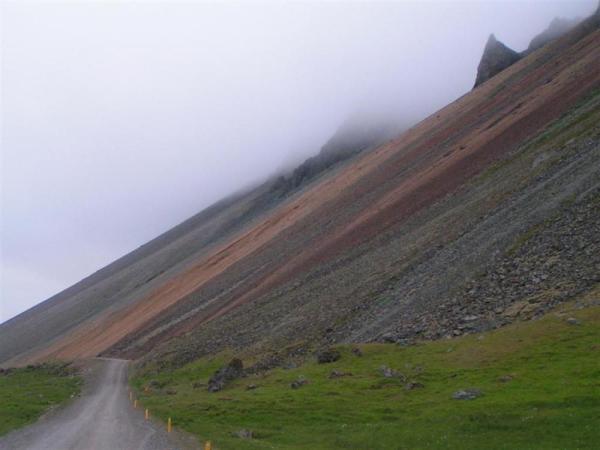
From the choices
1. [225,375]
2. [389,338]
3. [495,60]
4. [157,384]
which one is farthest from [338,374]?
[495,60]

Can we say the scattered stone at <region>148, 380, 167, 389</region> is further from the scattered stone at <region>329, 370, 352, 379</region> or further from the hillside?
the scattered stone at <region>329, 370, 352, 379</region>

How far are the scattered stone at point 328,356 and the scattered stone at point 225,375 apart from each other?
5748 millimetres

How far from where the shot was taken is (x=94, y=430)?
102ft

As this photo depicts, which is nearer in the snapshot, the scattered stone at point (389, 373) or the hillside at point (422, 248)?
the scattered stone at point (389, 373)

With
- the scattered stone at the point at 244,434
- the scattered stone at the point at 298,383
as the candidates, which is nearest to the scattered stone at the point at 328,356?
the scattered stone at the point at 298,383

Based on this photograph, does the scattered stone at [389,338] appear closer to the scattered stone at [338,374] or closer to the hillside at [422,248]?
the hillside at [422,248]

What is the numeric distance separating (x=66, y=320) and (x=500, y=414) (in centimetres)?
12258

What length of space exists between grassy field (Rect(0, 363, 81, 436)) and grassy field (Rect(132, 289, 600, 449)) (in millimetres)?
8530

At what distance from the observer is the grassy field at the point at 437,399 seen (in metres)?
Result: 20.6

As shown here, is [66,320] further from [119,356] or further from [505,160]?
[505,160]

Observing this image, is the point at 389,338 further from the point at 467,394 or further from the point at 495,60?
the point at 495,60

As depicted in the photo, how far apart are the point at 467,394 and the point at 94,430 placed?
60.1 feet

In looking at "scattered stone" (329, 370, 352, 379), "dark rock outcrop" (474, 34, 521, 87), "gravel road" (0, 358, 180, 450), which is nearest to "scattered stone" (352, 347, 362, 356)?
"scattered stone" (329, 370, 352, 379)

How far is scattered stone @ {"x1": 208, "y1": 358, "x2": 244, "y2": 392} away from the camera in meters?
38.1
